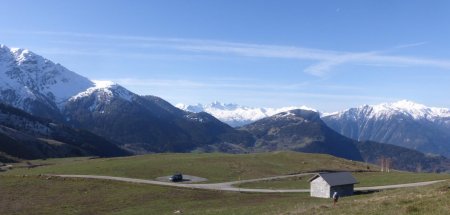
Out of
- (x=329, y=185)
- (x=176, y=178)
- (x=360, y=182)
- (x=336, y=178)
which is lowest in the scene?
(x=329, y=185)

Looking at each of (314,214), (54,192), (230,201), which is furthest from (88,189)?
(314,214)

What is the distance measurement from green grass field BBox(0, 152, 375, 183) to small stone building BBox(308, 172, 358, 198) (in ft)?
95.8

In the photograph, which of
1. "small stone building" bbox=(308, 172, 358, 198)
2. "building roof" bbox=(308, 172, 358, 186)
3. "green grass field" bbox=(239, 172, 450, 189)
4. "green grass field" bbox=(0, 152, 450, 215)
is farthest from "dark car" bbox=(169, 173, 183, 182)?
"small stone building" bbox=(308, 172, 358, 198)

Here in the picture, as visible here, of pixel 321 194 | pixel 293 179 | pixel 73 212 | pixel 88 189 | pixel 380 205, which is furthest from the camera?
pixel 293 179

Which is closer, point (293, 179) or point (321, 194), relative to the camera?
point (321, 194)

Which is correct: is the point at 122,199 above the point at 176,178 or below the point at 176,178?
below

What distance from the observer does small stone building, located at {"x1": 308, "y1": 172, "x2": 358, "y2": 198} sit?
79625 millimetres

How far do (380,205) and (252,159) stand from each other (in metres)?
97.0

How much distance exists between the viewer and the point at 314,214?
40.4 metres

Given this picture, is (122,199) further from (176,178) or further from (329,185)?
(329,185)

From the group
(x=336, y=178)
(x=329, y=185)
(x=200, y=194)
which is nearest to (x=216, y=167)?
(x=200, y=194)

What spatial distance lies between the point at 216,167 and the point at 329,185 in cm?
4682

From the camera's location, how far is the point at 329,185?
79.2 metres

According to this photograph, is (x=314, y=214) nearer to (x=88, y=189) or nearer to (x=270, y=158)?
(x=88, y=189)
